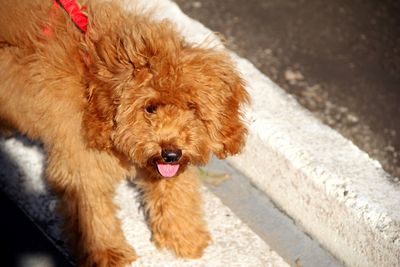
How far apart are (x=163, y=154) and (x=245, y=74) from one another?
1.20m

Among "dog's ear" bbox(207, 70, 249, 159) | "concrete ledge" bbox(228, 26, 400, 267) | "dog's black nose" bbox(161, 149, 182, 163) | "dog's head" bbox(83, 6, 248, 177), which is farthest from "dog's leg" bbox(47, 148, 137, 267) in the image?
"concrete ledge" bbox(228, 26, 400, 267)

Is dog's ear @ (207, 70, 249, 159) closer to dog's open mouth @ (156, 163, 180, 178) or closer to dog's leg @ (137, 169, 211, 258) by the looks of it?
dog's open mouth @ (156, 163, 180, 178)

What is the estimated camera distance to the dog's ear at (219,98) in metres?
2.52

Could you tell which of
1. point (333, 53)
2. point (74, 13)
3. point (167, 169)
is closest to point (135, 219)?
point (167, 169)

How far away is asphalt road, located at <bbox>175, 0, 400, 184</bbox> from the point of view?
3824 millimetres

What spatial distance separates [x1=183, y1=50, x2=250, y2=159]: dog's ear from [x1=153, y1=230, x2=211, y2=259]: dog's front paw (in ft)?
1.86

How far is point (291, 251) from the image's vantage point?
3.18 metres

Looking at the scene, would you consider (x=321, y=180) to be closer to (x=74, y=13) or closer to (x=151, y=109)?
(x=151, y=109)

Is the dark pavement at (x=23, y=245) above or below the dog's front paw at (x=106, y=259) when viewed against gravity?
below

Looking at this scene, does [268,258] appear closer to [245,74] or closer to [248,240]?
[248,240]

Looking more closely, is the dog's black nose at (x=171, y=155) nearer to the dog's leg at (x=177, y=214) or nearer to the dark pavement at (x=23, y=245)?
the dog's leg at (x=177, y=214)

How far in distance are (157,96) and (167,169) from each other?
1.20 feet

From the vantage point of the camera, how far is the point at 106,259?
307 cm

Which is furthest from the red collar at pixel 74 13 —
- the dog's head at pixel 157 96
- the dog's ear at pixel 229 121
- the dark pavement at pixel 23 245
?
the dark pavement at pixel 23 245
